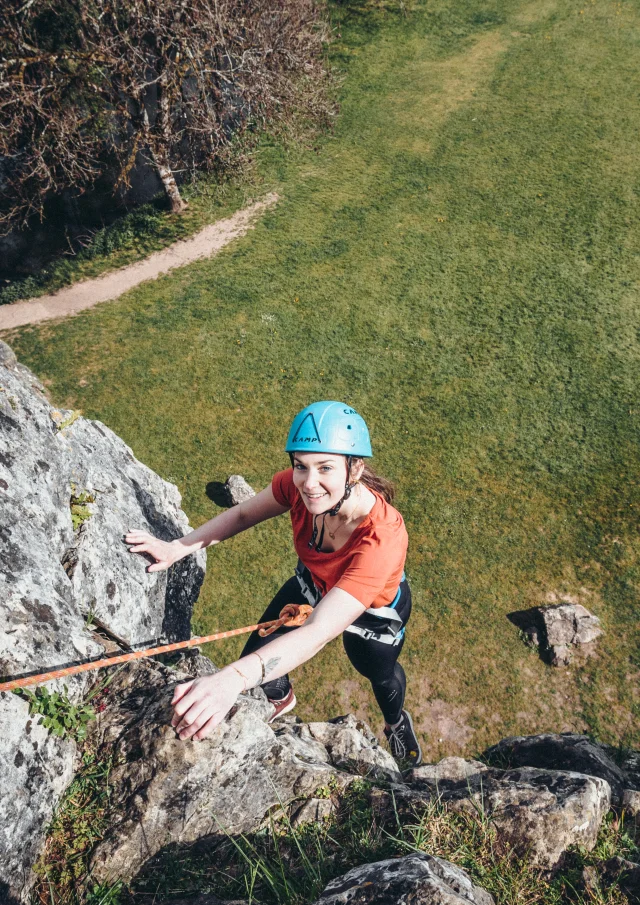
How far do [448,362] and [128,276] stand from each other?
329 inches

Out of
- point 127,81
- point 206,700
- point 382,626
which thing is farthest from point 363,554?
point 127,81

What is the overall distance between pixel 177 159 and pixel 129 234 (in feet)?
8.91

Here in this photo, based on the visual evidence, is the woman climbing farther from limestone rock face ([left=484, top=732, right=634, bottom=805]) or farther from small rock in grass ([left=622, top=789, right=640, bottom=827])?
small rock in grass ([left=622, top=789, right=640, bottom=827])

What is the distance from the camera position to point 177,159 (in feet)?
54.9

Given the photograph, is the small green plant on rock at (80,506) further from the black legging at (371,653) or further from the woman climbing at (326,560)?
Result: the black legging at (371,653)

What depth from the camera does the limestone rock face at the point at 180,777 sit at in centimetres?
349

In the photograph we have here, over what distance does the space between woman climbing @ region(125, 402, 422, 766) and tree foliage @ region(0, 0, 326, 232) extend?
12.0 metres

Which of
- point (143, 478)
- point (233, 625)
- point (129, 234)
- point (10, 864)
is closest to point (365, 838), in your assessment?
point (10, 864)

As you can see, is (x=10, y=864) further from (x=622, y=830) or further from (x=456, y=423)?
(x=456, y=423)

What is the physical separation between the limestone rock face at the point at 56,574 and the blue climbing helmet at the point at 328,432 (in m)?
2.01

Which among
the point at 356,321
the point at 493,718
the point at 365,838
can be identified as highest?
the point at 365,838

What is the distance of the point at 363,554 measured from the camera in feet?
13.2

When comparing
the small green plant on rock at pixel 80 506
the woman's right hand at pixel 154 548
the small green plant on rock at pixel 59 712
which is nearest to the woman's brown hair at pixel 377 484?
the woman's right hand at pixel 154 548

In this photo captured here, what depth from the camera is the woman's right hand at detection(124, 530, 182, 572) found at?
5172 mm
